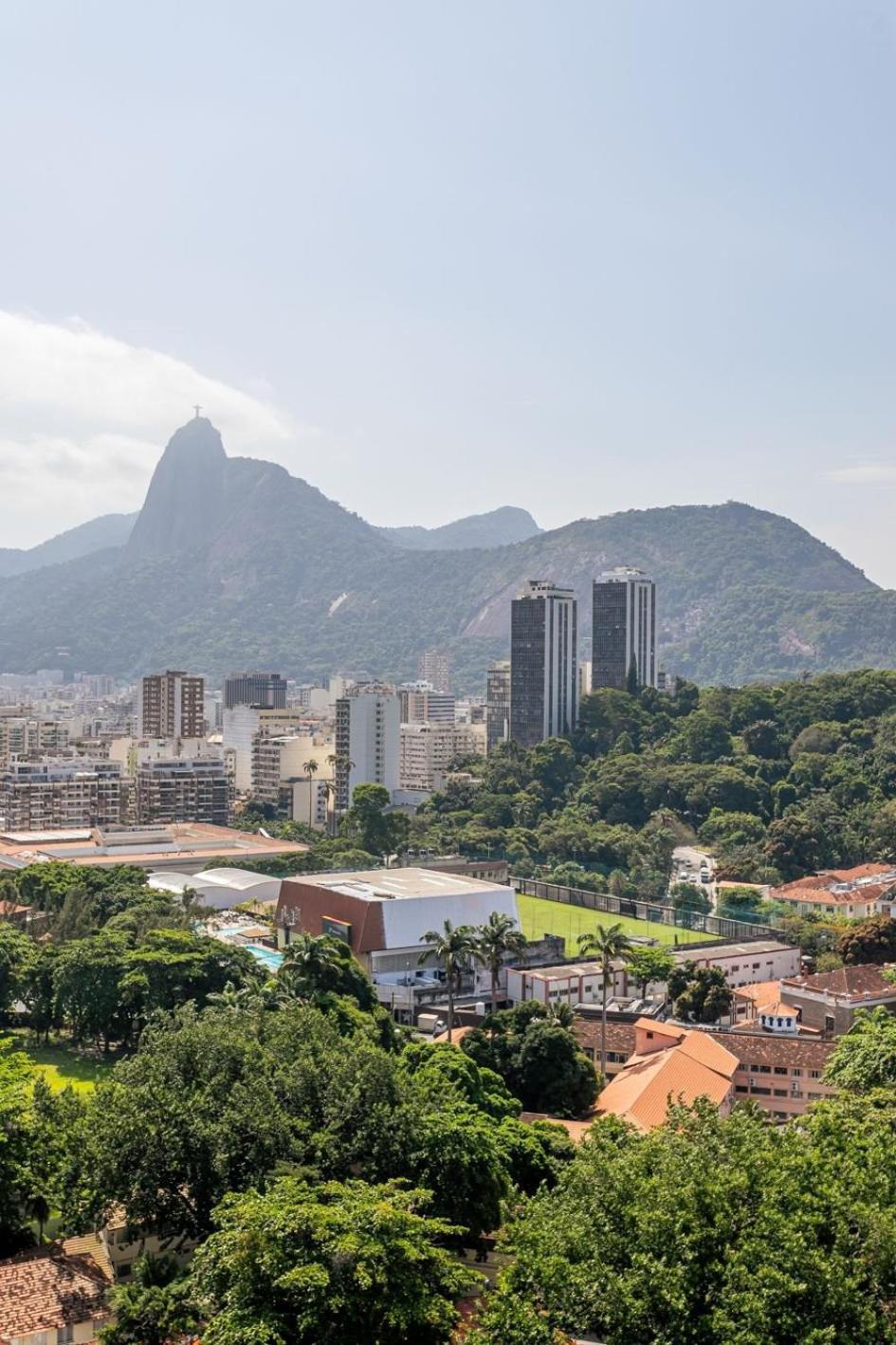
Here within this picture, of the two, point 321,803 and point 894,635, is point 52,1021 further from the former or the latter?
point 894,635

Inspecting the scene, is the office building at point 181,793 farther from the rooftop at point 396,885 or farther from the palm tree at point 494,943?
the palm tree at point 494,943

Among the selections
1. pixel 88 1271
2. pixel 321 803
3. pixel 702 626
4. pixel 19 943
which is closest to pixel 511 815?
pixel 321 803

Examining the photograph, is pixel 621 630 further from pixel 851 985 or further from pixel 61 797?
pixel 851 985

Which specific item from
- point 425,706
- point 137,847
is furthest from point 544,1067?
point 425,706

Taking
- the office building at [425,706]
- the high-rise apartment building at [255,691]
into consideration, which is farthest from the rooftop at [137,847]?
the high-rise apartment building at [255,691]

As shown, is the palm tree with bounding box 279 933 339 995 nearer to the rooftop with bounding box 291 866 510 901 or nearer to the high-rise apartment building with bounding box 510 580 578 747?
the rooftop with bounding box 291 866 510 901

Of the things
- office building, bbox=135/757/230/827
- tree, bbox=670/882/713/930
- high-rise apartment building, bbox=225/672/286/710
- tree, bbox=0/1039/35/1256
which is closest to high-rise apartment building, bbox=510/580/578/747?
office building, bbox=135/757/230/827
